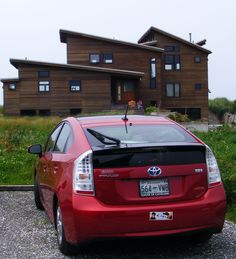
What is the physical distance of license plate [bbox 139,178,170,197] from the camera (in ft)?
18.0

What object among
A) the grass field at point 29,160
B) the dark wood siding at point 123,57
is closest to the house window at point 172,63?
the dark wood siding at point 123,57

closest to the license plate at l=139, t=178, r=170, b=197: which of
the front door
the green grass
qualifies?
the green grass

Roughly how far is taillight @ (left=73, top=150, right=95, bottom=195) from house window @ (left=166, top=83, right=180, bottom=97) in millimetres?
44233

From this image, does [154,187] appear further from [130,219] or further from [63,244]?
[63,244]

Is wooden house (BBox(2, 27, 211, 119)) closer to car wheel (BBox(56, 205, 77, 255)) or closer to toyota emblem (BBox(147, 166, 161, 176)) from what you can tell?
car wheel (BBox(56, 205, 77, 255))

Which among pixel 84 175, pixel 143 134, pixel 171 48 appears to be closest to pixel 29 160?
Result: pixel 143 134

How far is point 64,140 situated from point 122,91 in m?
39.3

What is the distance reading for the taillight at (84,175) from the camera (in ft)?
17.9

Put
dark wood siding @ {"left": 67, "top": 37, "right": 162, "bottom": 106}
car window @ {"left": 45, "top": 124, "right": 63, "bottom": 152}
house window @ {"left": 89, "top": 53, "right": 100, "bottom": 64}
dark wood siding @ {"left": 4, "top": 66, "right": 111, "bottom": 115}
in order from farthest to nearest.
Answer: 1. house window @ {"left": 89, "top": 53, "right": 100, "bottom": 64}
2. dark wood siding @ {"left": 67, "top": 37, "right": 162, "bottom": 106}
3. dark wood siding @ {"left": 4, "top": 66, "right": 111, "bottom": 115}
4. car window @ {"left": 45, "top": 124, "right": 63, "bottom": 152}

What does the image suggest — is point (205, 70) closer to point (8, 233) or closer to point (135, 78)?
point (135, 78)

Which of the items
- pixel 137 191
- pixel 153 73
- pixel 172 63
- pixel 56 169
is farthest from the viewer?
→ pixel 172 63

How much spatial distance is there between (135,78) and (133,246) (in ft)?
132

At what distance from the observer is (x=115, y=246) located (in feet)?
20.7

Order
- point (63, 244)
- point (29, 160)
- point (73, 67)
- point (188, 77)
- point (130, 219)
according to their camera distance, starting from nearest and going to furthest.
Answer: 1. point (130, 219)
2. point (63, 244)
3. point (29, 160)
4. point (73, 67)
5. point (188, 77)
